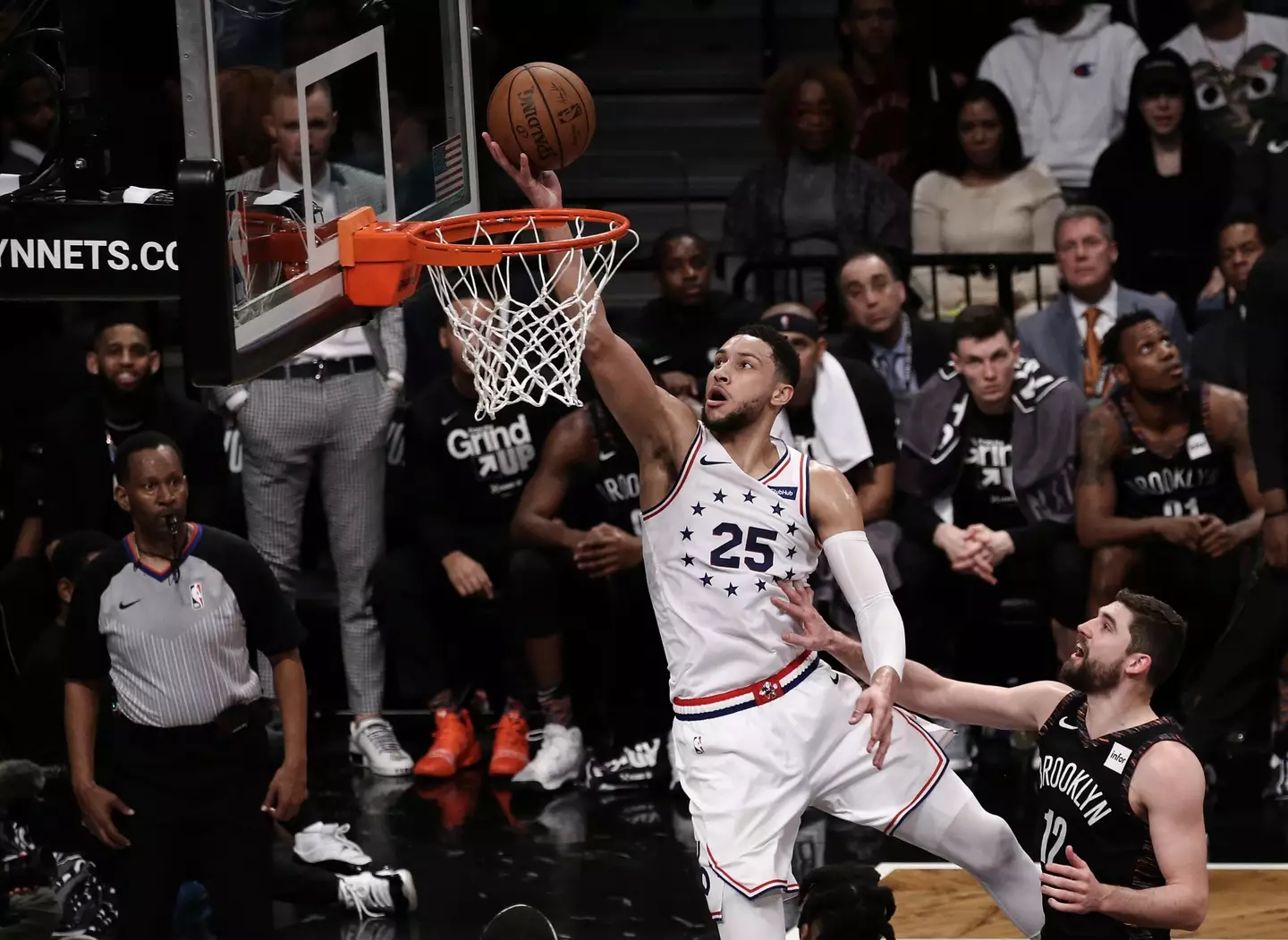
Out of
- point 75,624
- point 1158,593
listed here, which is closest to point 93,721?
point 75,624

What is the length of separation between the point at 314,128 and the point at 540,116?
62cm

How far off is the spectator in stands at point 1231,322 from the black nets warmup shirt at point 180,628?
4.29m

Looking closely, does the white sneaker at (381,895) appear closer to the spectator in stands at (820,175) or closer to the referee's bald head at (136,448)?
the referee's bald head at (136,448)

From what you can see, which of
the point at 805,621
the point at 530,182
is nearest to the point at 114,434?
the point at 530,182

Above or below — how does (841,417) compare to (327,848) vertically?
above

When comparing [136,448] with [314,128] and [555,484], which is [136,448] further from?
[555,484]

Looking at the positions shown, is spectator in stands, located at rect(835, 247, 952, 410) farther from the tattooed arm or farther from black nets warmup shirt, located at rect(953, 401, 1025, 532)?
the tattooed arm

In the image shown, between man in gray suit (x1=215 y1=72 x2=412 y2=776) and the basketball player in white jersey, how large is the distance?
8.81 ft

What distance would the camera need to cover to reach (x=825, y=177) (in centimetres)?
896

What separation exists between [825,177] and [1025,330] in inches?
50.0

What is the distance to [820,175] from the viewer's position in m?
8.96

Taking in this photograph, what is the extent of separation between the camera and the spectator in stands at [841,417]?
7629 millimetres

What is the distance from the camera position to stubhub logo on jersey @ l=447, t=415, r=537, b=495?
8102mm

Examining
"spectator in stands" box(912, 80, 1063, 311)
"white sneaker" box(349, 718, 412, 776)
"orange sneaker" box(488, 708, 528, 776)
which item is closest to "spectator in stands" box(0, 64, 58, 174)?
"white sneaker" box(349, 718, 412, 776)
